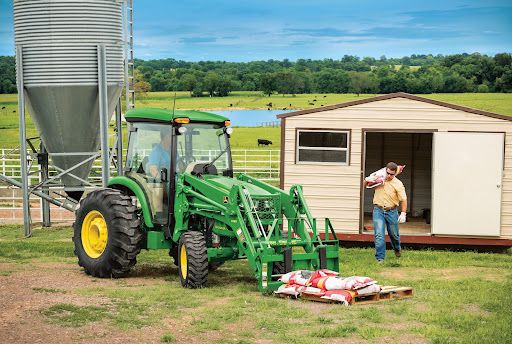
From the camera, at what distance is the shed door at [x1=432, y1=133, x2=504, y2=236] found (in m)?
17.0

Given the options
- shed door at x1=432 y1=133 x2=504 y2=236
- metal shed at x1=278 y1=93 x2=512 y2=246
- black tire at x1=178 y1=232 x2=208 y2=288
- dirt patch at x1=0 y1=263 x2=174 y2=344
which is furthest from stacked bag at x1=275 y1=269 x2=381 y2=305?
shed door at x1=432 y1=133 x2=504 y2=236

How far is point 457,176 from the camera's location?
17.0 metres

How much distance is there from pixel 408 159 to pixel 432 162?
160 inches

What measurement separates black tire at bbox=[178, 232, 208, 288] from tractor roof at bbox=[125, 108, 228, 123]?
5.95 ft

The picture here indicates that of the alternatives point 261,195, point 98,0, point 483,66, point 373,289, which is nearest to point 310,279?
point 373,289

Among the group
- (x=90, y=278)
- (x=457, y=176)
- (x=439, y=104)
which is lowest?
(x=90, y=278)

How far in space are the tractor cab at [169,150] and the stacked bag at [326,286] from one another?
8.35 feet

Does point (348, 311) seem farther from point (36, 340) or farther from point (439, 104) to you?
point (439, 104)

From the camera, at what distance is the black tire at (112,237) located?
12.9 metres

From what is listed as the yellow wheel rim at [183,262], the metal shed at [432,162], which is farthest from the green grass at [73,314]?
the metal shed at [432,162]

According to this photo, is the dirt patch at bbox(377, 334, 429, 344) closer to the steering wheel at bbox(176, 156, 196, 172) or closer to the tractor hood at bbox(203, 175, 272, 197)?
the tractor hood at bbox(203, 175, 272, 197)

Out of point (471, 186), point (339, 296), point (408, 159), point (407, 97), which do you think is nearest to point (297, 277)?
point (339, 296)

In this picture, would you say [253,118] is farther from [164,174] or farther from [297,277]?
[297,277]

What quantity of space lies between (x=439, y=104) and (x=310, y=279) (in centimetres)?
734
